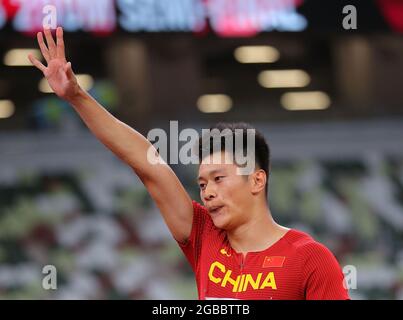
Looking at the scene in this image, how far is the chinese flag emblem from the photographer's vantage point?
3986mm

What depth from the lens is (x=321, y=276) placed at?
12.7 feet

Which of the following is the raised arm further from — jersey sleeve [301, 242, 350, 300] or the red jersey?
jersey sleeve [301, 242, 350, 300]

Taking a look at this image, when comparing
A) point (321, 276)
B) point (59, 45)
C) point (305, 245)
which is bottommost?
point (321, 276)

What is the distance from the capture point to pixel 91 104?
4074mm

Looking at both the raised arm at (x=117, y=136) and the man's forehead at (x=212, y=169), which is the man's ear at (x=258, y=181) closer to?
the man's forehead at (x=212, y=169)

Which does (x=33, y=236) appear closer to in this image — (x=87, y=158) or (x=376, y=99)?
(x=87, y=158)

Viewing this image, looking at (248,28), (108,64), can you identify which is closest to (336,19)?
(248,28)

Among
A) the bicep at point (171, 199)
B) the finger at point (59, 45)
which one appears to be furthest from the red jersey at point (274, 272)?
the finger at point (59, 45)

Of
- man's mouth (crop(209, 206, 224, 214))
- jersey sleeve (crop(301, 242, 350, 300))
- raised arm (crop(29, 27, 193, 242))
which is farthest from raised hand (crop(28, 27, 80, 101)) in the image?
jersey sleeve (crop(301, 242, 350, 300))

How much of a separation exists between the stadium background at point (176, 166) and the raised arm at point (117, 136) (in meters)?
8.33

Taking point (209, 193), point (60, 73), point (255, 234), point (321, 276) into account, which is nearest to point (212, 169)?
point (209, 193)

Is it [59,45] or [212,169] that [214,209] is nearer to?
[212,169]

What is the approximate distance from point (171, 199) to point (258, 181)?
40 cm

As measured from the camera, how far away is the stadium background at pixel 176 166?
12.9 meters
